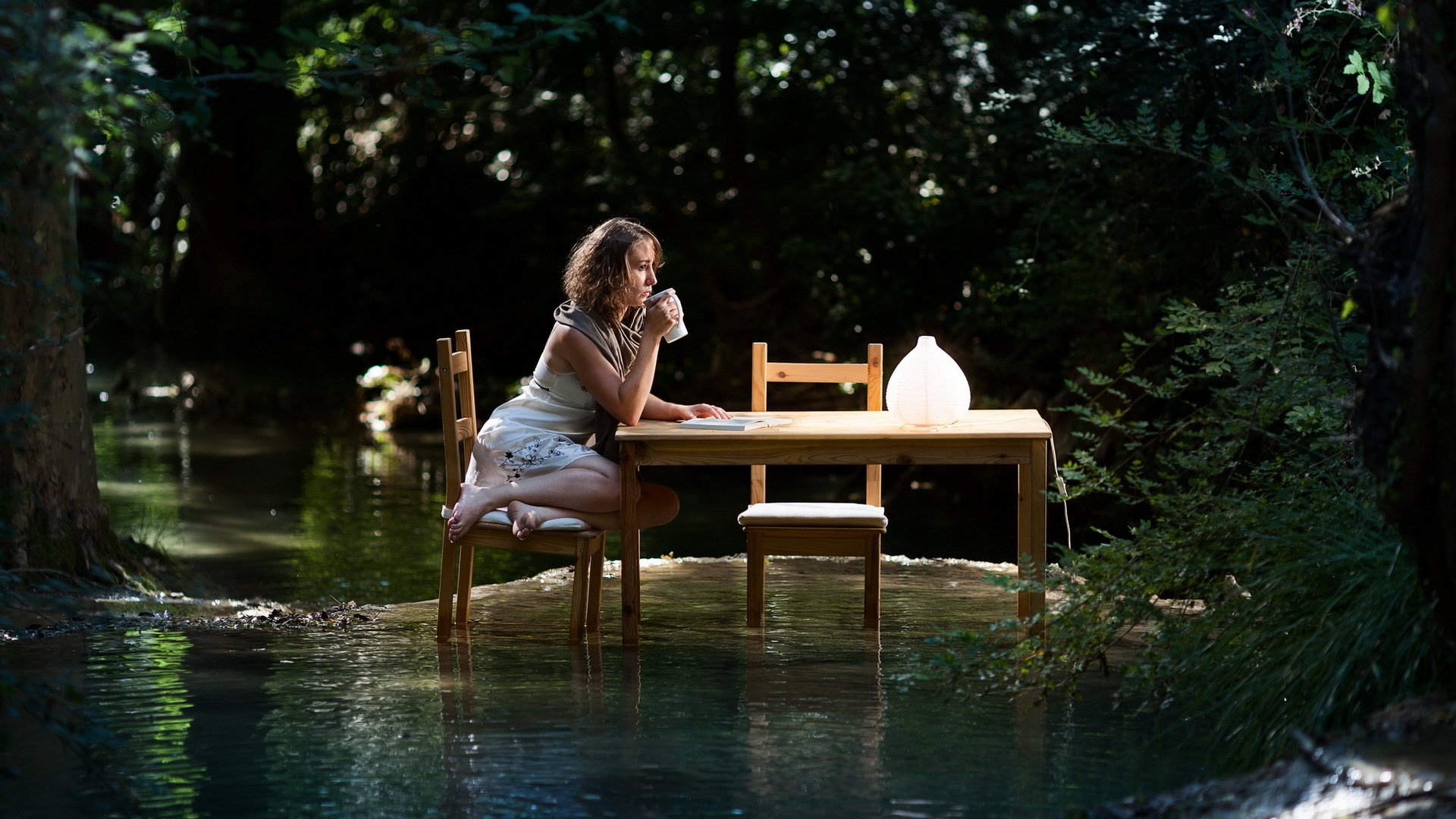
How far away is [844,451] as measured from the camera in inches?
180

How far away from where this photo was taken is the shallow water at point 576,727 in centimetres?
317

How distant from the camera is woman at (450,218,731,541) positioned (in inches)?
186

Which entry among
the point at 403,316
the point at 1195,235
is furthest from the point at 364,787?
the point at 403,316

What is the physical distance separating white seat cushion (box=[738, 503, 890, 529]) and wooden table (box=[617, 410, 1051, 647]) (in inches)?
8.5

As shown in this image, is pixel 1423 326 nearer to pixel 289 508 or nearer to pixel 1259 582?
pixel 1259 582

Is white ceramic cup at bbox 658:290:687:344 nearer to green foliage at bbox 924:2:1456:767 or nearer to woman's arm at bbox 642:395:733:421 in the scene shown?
woman's arm at bbox 642:395:733:421

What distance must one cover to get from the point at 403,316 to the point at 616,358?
31.4 feet

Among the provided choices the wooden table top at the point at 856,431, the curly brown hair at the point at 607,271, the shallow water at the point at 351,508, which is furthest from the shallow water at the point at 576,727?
the shallow water at the point at 351,508

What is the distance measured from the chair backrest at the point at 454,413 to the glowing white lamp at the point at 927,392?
133 cm

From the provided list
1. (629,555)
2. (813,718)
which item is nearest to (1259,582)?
(813,718)

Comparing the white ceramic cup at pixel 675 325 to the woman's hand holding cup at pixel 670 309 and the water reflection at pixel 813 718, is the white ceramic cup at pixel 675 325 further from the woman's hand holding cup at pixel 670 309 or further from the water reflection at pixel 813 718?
the water reflection at pixel 813 718

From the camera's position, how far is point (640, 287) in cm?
492

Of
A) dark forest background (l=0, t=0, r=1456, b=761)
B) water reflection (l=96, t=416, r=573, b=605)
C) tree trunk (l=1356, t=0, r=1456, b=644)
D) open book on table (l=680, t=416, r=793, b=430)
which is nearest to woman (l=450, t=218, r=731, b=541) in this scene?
open book on table (l=680, t=416, r=793, b=430)

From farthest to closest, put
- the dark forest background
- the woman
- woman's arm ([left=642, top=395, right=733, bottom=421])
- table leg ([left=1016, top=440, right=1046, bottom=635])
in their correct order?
woman's arm ([left=642, top=395, right=733, bottom=421]) < the woman < table leg ([left=1016, top=440, right=1046, bottom=635]) < the dark forest background
